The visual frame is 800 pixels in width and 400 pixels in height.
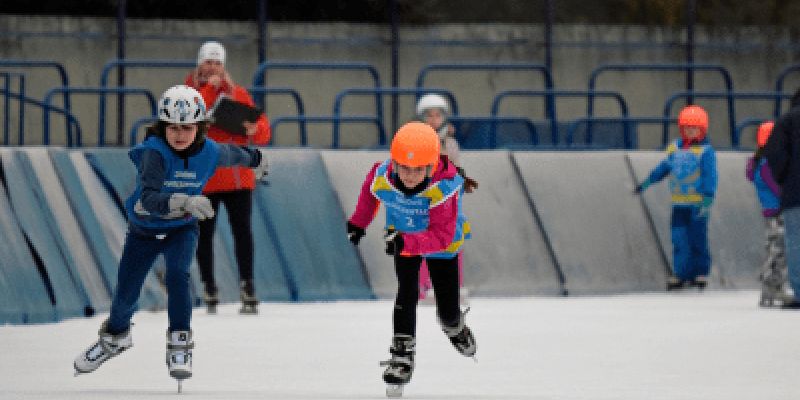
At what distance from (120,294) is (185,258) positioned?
44 centimetres

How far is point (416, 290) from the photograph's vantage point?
10.8 metres

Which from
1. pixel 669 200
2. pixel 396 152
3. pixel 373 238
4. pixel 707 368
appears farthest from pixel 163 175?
pixel 669 200

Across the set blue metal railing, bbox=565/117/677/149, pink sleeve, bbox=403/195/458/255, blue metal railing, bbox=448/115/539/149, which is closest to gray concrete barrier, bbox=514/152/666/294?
blue metal railing, bbox=448/115/539/149

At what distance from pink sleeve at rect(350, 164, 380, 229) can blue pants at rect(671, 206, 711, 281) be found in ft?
28.6

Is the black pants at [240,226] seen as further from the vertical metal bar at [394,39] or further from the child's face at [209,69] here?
the vertical metal bar at [394,39]

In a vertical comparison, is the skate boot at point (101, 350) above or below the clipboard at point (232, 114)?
below

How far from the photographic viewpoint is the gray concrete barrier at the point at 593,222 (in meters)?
19.0

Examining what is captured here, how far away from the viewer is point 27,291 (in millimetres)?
14219

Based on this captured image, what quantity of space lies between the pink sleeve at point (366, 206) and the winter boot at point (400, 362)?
658 millimetres

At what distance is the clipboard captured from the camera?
1526 centimetres

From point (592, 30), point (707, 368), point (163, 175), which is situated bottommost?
point (707, 368)

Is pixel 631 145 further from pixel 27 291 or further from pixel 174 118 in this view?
pixel 174 118

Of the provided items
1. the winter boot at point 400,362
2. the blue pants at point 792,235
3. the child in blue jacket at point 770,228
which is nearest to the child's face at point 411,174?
the winter boot at point 400,362

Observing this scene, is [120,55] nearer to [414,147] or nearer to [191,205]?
[191,205]
